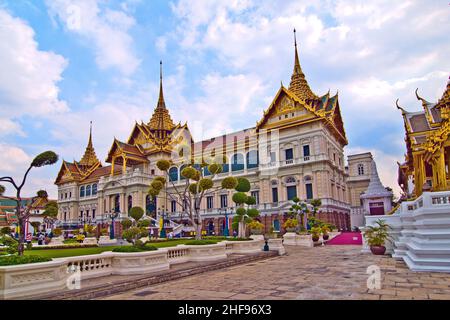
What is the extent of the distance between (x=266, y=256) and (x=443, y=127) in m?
8.67

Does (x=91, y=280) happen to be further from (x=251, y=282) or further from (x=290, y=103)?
(x=290, y=103)

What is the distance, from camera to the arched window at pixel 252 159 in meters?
36.3

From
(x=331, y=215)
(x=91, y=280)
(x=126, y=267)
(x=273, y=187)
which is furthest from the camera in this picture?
(x=273, y=187)

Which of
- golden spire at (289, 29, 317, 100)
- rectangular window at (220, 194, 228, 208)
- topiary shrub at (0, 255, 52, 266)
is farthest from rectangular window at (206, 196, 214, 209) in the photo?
topiary shrub at (0, 255, 52, 266)

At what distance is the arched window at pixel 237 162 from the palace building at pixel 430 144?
20.4 meters

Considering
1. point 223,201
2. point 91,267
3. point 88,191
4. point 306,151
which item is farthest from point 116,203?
point 91,267

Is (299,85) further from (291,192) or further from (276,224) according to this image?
(276,224)

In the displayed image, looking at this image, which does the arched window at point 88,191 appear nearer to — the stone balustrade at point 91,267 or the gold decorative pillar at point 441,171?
the stone balustrade at point 91,267

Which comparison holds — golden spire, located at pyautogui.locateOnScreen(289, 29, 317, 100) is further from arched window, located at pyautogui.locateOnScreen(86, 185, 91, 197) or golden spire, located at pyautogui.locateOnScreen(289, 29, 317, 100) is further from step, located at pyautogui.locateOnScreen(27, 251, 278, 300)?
arched window, located at pyautogui.locateOnScreen(86, 185, 91, 197)

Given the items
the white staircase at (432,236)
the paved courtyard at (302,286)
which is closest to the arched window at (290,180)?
the white staircase at (432,236)

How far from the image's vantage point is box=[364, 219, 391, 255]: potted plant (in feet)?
47.0

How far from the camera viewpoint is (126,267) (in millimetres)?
9367

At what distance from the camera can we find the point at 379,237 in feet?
47.3
